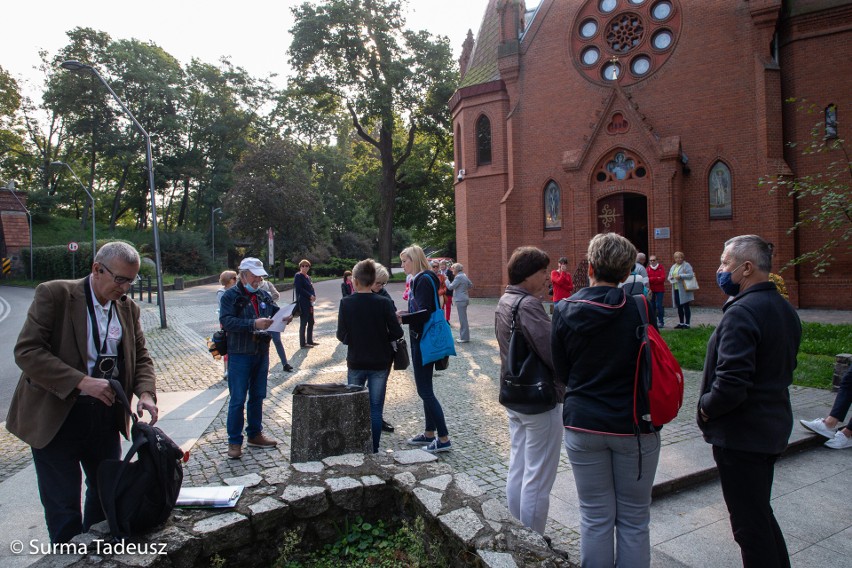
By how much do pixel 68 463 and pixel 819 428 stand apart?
644 centimetres

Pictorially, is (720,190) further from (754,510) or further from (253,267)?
(754,510)

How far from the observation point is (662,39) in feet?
62.5

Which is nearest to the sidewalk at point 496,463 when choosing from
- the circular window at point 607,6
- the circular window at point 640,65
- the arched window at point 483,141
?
the circular window at point 640,65

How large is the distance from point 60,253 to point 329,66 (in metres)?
23.9

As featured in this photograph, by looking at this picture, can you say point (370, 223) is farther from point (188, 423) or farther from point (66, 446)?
point (66, 446)

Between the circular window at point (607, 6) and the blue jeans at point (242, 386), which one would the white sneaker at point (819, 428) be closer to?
the blue jeans at point (242, 386)

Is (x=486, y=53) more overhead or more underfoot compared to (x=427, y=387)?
more overhead

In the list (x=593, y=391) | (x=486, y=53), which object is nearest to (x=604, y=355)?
(x=593, y=391)

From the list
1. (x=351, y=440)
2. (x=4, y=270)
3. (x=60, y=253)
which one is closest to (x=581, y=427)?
(x=351, y=440)

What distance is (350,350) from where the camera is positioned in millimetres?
5258

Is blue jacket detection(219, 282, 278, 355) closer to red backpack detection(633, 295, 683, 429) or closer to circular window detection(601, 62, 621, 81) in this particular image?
red backpack detection(633, 295, 683, 429)

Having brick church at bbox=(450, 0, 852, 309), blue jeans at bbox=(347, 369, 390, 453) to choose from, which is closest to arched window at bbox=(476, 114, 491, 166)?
brick church at bbox=(450, 0, 852, 309)

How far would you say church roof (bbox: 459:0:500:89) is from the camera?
78.2 ft

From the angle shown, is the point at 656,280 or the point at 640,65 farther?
the point at 640,65
